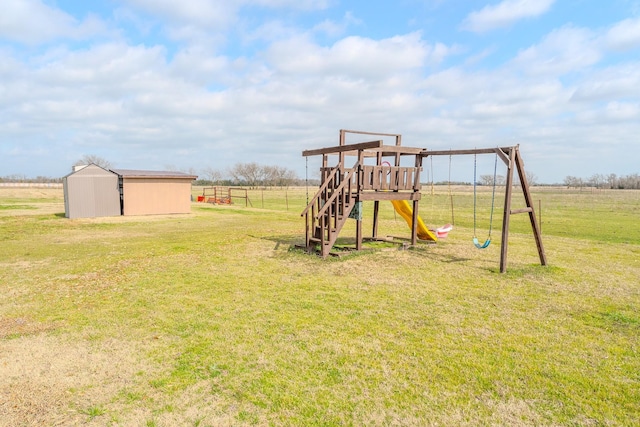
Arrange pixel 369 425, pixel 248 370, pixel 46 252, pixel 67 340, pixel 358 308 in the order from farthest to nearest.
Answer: pixel 46 252
pixel 358 308
pixel 67 340
pixel 248 370
pixel 369 425

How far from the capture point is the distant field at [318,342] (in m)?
3.21

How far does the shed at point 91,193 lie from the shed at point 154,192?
0.45 meters

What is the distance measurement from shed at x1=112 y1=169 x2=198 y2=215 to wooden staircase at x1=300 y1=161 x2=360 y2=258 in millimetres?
15135

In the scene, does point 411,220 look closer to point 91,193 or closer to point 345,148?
point 345,148

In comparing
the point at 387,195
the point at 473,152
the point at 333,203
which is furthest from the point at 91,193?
the point at 473,152

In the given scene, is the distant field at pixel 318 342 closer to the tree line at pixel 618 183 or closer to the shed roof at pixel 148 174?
the shed roof at pixel 148 174

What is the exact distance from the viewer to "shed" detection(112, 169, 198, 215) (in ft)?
69.2

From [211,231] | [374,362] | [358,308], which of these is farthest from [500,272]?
[211,231]

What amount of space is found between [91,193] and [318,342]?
19810mm

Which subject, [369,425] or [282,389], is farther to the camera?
[282,389]

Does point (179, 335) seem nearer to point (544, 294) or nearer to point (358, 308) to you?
point (358, 308)

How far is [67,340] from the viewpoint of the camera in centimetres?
452

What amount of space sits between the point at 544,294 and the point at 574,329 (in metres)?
1.64

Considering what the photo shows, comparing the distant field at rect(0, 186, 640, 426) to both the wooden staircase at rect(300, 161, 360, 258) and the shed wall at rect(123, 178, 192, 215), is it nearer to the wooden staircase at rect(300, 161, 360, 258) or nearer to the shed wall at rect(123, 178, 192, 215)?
the wooden staircase at rect(300, 161, 360, 258)
